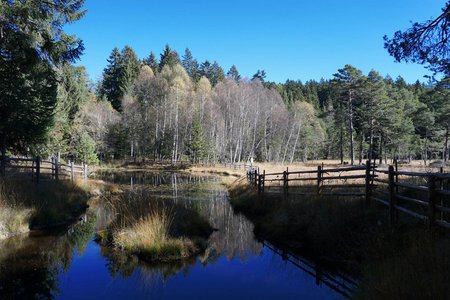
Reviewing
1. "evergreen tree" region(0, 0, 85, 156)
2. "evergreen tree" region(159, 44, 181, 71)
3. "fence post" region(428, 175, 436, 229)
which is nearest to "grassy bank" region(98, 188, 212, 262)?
"fence post" region(428, 175, 436, 229)

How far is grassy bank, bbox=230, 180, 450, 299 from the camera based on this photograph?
438 cm

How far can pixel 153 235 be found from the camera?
9180 millimetres

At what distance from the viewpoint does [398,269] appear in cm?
494

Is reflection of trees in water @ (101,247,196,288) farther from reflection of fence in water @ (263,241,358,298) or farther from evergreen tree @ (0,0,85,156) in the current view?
evergreen tree @ (0,0,85,156)

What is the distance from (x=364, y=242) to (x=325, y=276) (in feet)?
3.49

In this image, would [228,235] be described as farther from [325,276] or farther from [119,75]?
[119,75]

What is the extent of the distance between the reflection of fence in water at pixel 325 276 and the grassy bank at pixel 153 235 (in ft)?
7.92

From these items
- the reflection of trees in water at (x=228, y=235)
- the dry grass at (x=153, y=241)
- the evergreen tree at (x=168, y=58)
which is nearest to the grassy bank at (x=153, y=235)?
the dry grass at (x=153, y=241)

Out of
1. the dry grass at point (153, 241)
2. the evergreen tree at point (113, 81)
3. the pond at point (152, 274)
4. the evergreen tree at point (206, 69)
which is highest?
the evergreen tree at point (206, 69)

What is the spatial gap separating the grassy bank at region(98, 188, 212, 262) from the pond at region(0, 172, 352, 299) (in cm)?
29

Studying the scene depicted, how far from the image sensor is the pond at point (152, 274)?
680cm

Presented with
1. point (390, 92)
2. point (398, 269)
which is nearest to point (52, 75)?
point (398, 269)

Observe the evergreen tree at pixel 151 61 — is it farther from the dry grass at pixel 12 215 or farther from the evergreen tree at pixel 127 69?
the dry grass at pixel 12 215

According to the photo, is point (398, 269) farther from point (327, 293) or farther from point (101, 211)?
point (101, 211)
